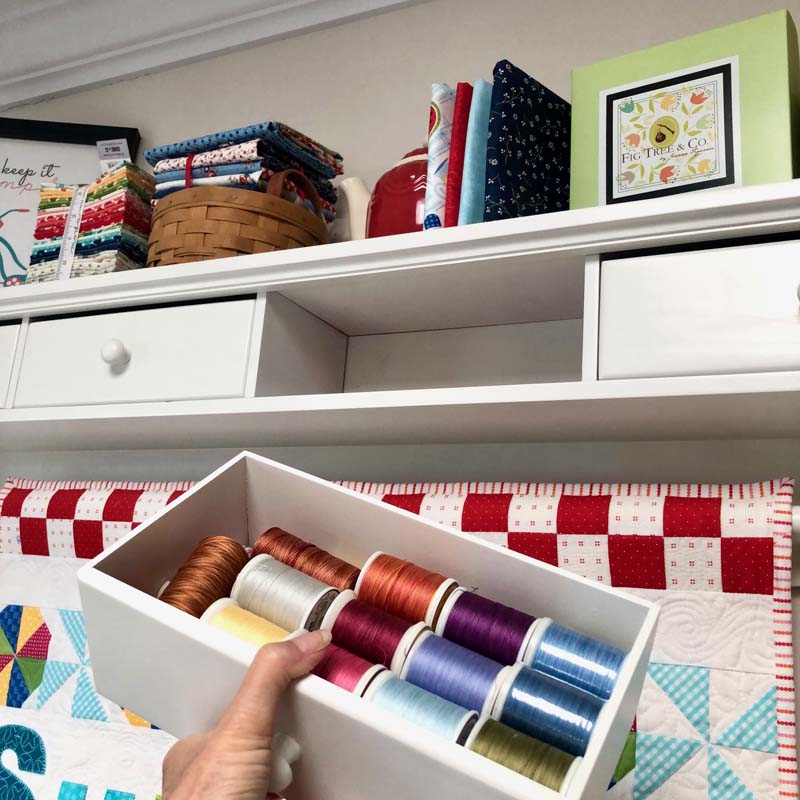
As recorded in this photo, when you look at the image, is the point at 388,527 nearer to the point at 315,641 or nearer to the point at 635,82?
the point at 315,641

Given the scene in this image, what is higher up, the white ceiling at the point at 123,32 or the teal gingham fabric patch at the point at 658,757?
the white ceiling at the point at 123,32

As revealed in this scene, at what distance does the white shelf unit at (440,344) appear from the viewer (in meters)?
0.90

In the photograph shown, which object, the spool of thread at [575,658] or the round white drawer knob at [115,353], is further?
the round white drawer knob at [115,353]

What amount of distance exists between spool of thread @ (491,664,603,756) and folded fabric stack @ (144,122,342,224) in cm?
90

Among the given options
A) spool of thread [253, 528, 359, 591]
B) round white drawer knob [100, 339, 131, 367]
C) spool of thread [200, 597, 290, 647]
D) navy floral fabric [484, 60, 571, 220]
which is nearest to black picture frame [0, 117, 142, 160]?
round white drawer knob [100, 339, 131, 367]

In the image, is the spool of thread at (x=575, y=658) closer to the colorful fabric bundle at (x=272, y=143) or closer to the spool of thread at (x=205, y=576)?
the spool of thread at (x=205, y=576)

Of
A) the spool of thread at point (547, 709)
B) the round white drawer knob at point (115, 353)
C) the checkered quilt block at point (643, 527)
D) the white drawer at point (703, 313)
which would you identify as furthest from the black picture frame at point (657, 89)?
the round white drawer knob at point (115, 353)

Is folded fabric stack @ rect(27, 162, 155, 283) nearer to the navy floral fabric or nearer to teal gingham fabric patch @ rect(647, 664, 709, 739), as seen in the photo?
the navy floral fabric

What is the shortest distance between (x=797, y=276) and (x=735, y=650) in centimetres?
42

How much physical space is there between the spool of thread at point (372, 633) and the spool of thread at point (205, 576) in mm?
106

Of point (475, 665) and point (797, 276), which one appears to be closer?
point (475, 665)

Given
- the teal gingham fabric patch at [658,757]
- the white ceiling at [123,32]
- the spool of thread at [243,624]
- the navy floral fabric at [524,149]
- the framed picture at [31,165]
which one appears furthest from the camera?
the framed picture at [31,165]

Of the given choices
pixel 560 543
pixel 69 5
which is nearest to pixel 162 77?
pixel 69 5

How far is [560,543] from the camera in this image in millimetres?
1053
